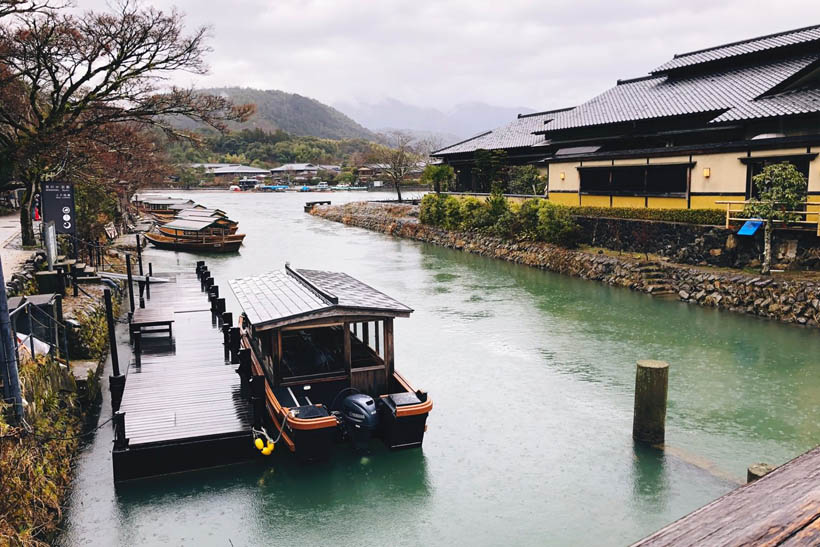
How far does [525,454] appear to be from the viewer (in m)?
8.51

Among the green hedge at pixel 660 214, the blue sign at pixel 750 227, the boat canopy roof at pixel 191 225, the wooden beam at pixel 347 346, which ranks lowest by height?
the wooden beam at pixel 347 346

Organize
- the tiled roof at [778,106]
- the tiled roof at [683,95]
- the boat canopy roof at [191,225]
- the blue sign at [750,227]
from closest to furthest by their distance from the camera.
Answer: the tiled roof at [778,106] → the blue sign at [750,227] → the tiled roof at [683,95] → the boat canopy roof at [191,225]

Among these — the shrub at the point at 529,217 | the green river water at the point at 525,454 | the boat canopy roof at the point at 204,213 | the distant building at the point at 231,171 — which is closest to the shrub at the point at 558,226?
the shrub at the point at 529,217

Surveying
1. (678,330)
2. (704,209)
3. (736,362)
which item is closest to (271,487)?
(736,362)

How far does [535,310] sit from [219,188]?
258 ft

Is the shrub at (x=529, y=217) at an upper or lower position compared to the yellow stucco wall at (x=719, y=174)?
→ lower

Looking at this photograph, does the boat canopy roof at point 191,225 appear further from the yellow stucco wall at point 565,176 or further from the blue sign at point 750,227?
the blue sign at point 750,227

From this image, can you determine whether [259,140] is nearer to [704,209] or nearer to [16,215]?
[16,215]

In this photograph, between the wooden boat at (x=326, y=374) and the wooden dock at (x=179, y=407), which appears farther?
the wooden boat at (x=326, y=374)

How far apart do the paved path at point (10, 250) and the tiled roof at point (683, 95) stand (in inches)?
717

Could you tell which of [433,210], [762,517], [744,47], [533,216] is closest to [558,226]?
[533,216]

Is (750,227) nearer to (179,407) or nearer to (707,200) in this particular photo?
(707,200)

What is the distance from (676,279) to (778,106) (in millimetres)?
5264

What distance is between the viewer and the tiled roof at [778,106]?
52.2 feet
